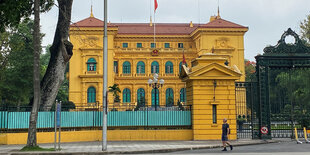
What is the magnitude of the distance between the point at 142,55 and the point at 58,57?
137 ft

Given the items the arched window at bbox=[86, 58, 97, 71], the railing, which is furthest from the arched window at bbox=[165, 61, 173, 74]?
the railing

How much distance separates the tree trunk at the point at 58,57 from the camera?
22.5 meters

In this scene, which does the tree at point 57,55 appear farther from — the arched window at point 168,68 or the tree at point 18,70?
the arched window at point 168,68

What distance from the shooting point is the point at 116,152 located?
602 inches

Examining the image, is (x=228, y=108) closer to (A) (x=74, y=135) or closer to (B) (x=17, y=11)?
(A) (x=74, y=135)

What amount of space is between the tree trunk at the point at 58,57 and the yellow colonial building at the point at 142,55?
34.5 meters

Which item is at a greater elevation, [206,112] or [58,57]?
[58,57]

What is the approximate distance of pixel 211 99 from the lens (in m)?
20.8

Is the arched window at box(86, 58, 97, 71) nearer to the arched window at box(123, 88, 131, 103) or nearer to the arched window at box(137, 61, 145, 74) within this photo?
the arched window at box(123, 88, 131, 103)

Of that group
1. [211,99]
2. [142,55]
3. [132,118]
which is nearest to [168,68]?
[142,55]

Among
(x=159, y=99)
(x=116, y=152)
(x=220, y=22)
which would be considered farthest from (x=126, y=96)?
(x=116, y=152)

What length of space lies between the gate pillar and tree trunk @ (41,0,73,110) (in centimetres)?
749

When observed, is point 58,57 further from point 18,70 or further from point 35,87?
point 18,70

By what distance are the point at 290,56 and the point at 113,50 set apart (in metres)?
42.5
